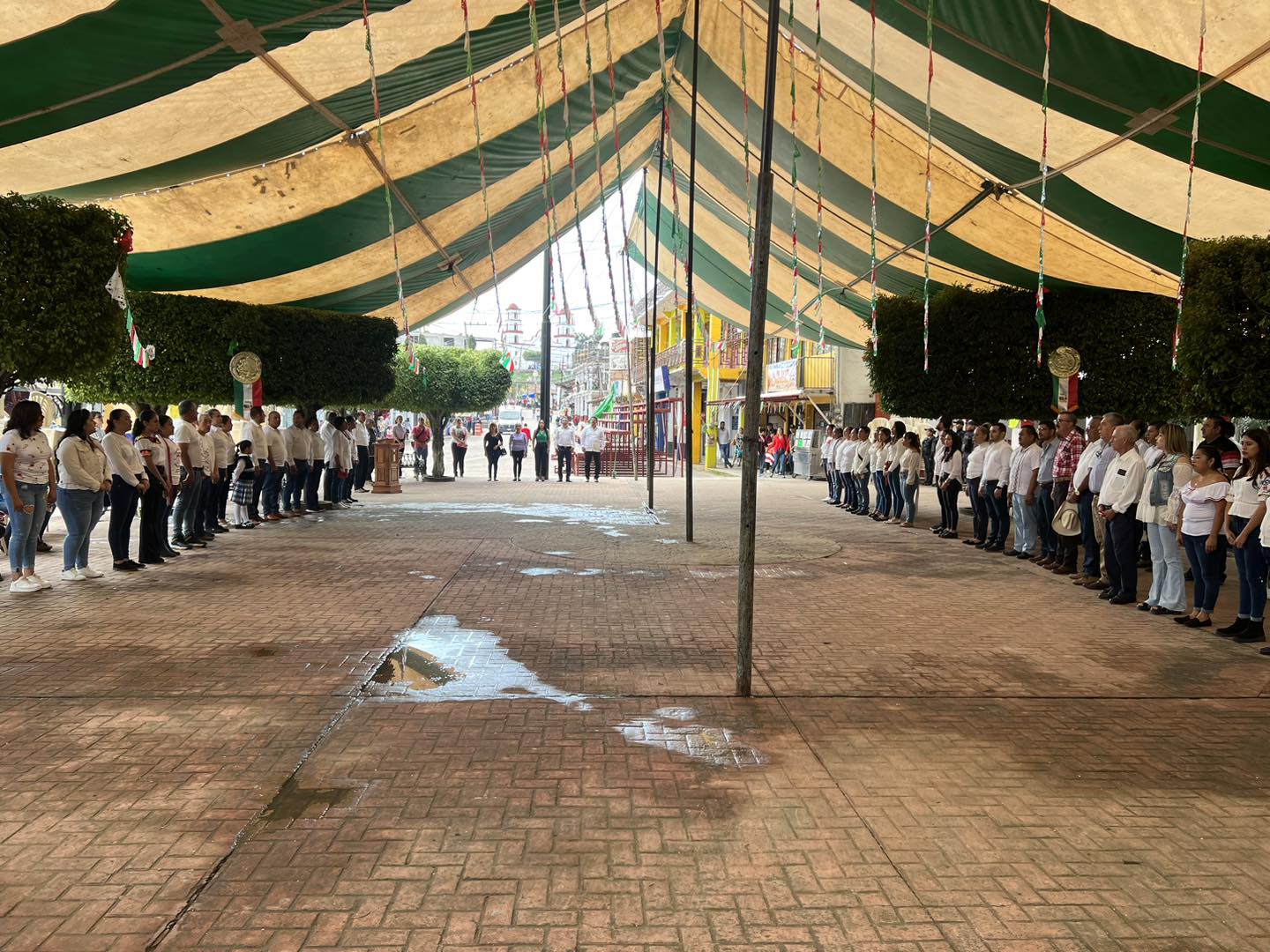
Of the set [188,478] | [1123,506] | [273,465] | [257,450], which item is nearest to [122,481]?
[188,478]

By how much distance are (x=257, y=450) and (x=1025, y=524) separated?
34.9 feet

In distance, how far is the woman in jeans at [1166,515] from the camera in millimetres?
7207

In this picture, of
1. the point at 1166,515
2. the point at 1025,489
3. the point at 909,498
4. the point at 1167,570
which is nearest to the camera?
the point at 1166,515

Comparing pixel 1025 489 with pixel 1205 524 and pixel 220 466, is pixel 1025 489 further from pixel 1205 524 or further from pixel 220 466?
pixel 220 466

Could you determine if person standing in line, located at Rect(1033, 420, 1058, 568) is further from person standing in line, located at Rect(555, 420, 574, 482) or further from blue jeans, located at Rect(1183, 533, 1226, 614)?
person standing in line, located at Rect(555, 420, 574, 482)

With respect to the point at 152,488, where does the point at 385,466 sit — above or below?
below

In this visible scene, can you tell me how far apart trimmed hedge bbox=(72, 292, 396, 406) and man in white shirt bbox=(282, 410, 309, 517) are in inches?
26.9

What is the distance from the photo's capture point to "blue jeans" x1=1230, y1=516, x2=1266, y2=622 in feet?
21.1

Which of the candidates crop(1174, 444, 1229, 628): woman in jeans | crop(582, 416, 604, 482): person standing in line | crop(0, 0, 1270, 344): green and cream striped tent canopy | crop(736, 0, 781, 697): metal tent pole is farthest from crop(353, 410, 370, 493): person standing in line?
crop(1174, 444, 1229, 628): woman in jeans

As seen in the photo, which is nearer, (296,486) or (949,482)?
(949,482)

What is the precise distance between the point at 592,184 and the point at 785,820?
12223mm

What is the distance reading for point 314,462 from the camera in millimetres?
15188

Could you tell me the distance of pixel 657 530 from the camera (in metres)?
12.6

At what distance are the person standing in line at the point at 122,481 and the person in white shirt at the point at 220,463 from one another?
2.46m
